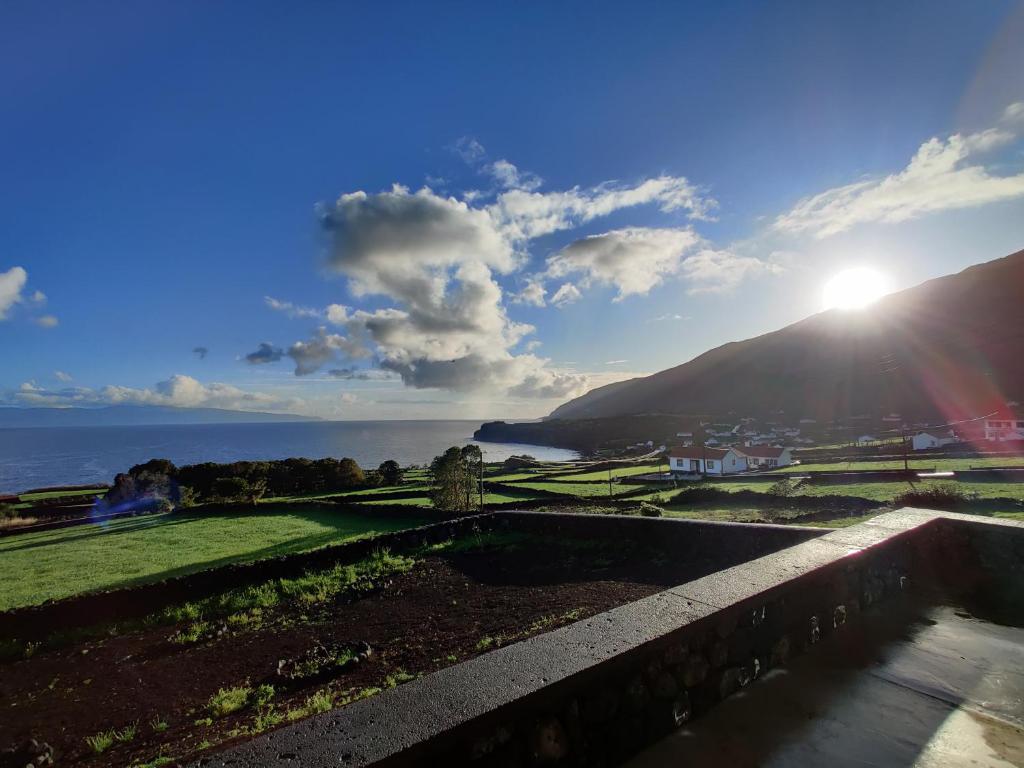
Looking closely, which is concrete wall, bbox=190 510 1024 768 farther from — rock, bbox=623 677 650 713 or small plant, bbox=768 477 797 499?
small plant, bbox=768 477 797 499

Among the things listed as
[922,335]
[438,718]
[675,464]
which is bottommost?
[675,464]

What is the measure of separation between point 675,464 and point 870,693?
5971cm

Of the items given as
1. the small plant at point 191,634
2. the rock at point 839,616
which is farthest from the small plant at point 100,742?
the rock at point 839,616

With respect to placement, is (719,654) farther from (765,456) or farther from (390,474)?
(765,456)

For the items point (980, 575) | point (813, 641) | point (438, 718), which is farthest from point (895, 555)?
point (438, 718)

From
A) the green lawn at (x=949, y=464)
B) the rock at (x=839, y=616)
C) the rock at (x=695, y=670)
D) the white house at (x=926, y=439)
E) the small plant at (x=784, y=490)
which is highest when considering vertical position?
the rock at (x=695, y=670)

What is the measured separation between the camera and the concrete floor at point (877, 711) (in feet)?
9.00

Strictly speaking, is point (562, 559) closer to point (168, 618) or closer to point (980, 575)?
point (980, 575)

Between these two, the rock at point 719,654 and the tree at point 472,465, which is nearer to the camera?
the rock at point 719,654

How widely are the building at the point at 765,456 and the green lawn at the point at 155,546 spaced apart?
160ft

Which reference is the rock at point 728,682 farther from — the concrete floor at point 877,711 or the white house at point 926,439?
the white house at point 926,439

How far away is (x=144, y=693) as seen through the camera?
23.0ft

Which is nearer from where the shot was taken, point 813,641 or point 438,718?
point 438,718

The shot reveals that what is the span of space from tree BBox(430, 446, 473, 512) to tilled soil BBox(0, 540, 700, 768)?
58.1ft
